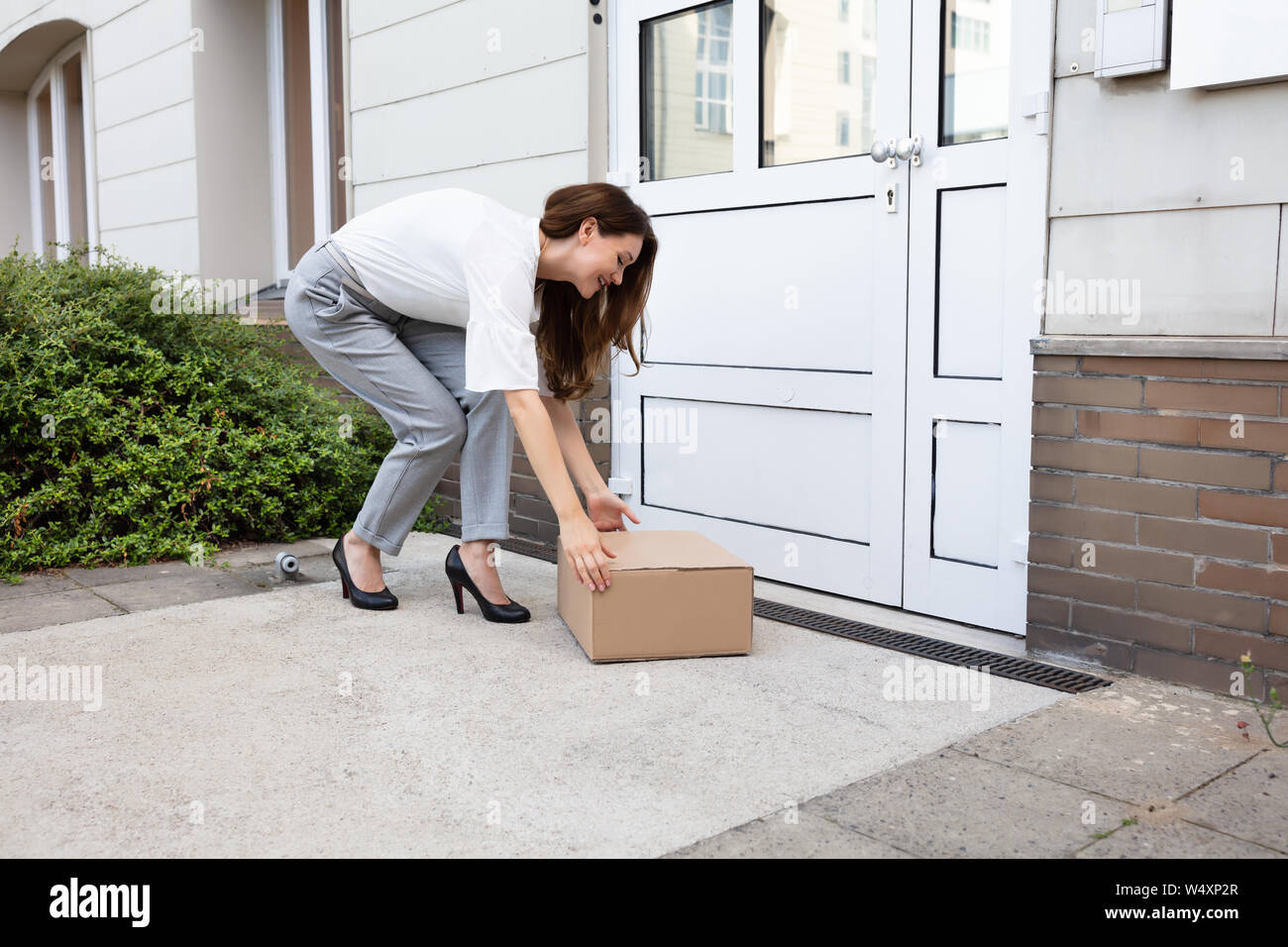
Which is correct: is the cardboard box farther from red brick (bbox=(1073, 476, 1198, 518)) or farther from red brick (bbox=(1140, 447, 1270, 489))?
red brick (bbox=(1140, 447, 1270, 489))

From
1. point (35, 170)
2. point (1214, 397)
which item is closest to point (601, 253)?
point (1214, 397)

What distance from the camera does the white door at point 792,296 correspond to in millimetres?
3203

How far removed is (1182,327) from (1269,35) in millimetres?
602

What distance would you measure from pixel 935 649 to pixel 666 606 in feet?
2.37

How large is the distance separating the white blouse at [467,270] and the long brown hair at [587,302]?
0.17 feet

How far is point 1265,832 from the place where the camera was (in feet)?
6.22

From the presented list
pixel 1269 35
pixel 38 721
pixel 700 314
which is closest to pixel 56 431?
pixel 38 721

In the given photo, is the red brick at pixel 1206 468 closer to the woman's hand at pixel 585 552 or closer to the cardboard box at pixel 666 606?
the cardboard box at pixel 666 606

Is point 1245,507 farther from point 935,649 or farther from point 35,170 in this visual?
point 35,170

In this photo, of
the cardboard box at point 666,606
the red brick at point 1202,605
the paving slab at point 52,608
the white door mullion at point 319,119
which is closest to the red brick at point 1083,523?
the red brick at point 1202,605

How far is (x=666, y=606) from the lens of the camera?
2791 mm

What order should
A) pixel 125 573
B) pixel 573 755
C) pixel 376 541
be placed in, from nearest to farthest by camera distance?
pixel 573 755
pixel 376 541
pixel 125 573
